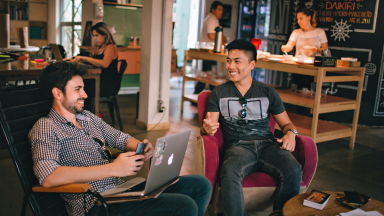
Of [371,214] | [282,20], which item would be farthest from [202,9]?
[371,214]

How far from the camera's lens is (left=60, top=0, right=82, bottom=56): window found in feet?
24.5

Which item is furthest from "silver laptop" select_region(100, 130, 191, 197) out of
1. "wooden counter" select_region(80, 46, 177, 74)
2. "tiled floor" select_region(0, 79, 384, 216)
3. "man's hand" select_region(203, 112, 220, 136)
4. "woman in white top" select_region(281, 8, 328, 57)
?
"wooden counter" select_region(80, 46, 177, 74)

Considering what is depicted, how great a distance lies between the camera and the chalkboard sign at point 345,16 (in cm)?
498

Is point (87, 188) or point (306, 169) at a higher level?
point (87, 188)

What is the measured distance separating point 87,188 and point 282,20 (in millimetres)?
5781

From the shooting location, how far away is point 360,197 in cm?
175

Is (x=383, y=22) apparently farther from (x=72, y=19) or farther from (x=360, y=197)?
(x=72, y=19)

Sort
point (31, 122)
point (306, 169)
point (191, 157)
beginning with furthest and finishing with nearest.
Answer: point (191, 157) < point (306, 169) < point (31, 122)

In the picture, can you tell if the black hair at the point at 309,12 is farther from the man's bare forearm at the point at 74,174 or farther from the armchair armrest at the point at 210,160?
the man's bare forearm at the point at 74,174

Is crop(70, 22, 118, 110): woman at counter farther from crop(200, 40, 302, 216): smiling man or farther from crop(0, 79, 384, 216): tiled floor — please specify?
crop(200, 40, 302, 216): smiling man

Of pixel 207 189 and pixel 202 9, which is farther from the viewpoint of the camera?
pixel 202 9

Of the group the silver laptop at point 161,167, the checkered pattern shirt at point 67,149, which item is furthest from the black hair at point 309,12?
the checkered pattern shirt at point 67,149

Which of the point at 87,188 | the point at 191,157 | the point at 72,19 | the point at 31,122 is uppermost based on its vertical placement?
the point at 72,19

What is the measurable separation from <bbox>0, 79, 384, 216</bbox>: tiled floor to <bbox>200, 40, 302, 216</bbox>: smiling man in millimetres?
867
